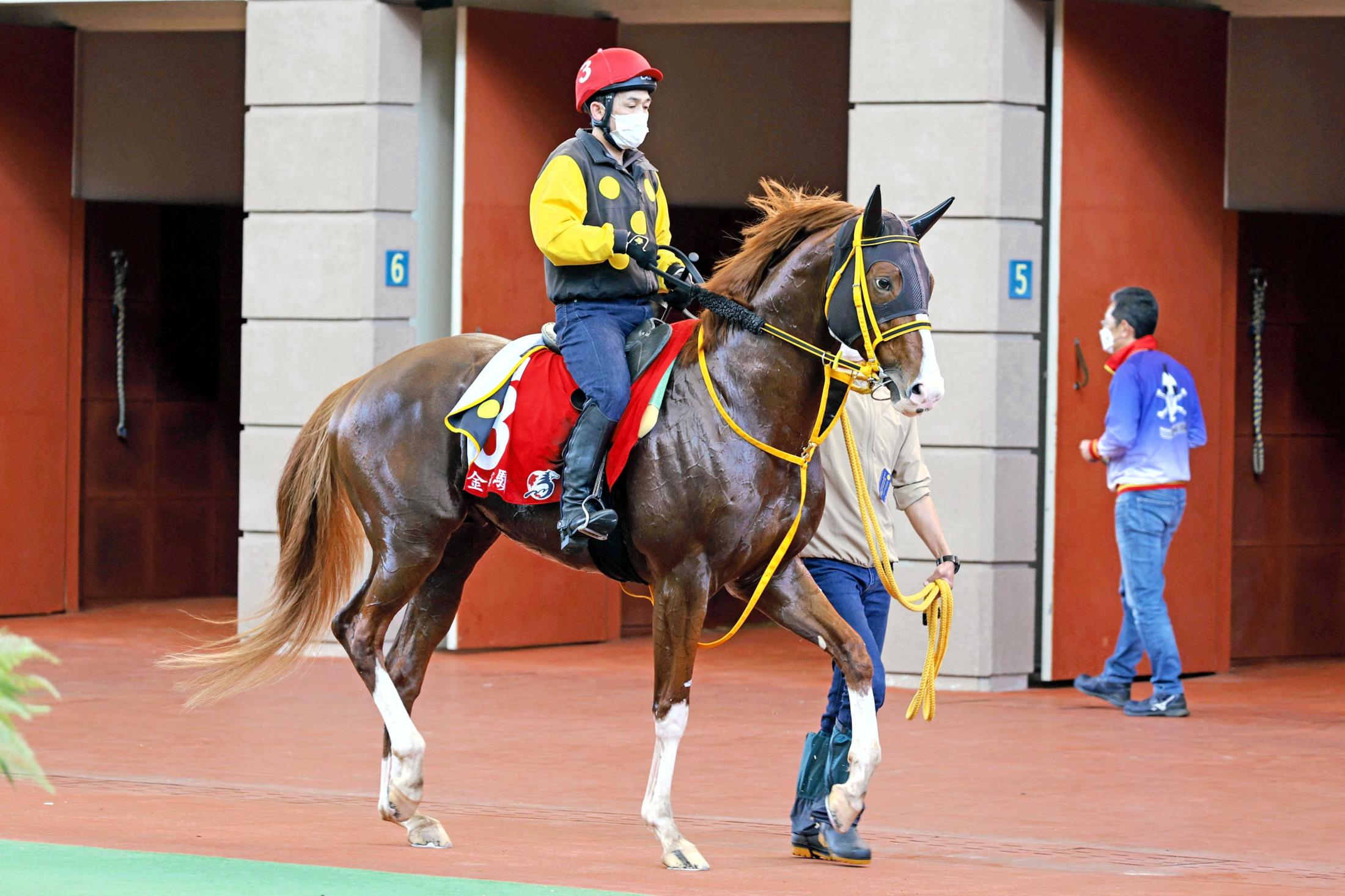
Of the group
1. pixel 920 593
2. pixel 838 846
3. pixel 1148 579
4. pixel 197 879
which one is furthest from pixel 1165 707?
pixel 197 879

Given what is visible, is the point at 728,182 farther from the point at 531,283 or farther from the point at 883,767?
the point at 883,767

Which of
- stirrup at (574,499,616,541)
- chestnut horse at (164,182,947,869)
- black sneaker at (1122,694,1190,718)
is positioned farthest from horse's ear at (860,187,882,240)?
black sneaker at (1122,694,1190,718)

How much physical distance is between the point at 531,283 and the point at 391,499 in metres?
5.71

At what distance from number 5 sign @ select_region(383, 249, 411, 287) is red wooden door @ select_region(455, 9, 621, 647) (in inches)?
14.4

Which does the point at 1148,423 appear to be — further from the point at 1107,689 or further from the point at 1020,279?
the point at 1107,689

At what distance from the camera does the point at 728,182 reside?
600 inches

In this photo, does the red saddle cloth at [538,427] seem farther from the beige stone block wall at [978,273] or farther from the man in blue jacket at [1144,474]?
the beige stone block wall at [978,273]

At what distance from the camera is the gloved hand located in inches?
279

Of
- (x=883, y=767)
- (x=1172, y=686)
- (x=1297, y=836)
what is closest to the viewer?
(x=1297, y=836)

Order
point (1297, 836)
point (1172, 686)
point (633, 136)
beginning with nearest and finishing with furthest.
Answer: point (633, 136) → point (1297, 836) → point (1172, 686)

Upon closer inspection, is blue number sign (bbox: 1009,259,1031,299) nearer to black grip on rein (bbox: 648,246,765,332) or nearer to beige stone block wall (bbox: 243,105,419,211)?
beige stone block wall (bbox: 243,105,419,211)

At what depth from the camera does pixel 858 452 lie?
741 centimetres

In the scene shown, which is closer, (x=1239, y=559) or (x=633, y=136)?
(x=633, y=136)

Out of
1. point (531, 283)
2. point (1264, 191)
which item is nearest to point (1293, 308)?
point (1264, 191)
